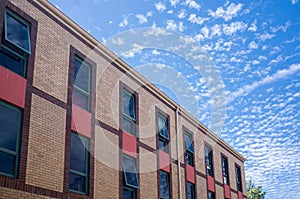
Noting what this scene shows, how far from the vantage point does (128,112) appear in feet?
50.8

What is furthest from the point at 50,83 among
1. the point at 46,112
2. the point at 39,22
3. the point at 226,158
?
the point at 226,158

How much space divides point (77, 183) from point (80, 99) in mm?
2690

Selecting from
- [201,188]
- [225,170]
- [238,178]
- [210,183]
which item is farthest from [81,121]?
[238,178]

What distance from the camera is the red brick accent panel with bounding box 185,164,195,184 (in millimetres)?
19216

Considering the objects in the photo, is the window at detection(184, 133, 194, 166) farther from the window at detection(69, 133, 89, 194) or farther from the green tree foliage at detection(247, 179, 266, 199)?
the green tree foliage at detection(247, 179, 266, 199)

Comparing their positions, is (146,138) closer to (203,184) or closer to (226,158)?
(203,184)

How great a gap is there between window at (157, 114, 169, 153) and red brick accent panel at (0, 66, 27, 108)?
842cm

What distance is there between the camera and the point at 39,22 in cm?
1149

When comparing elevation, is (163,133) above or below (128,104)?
below

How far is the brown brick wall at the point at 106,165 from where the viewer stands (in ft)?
41.4

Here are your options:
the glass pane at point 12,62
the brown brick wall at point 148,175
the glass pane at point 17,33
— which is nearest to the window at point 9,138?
the glass pane at point 12,62

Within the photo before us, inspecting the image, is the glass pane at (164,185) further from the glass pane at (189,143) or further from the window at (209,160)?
the window at (209,160)

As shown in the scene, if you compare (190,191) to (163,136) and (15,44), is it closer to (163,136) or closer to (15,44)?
(163,136)

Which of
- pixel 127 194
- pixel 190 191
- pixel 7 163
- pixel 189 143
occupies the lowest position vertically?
pixel 127 194
